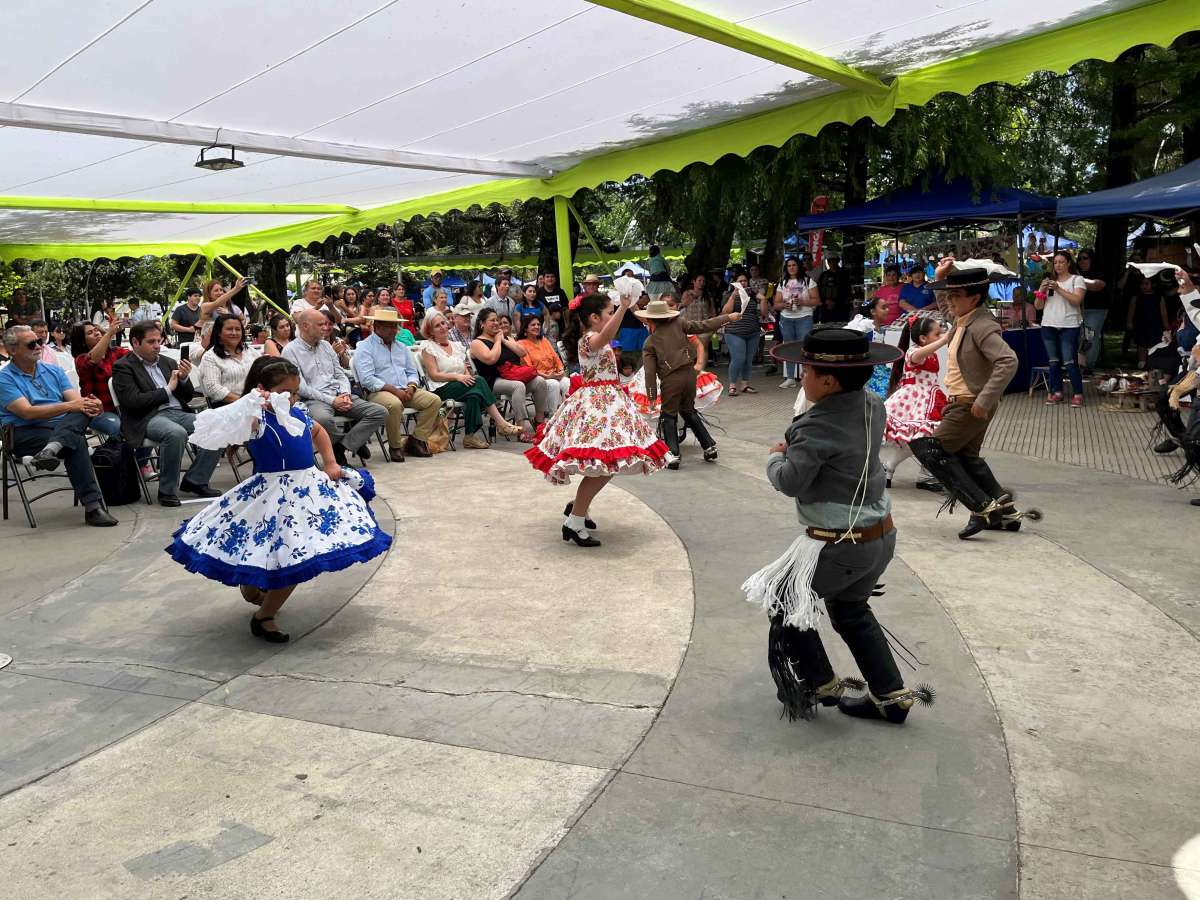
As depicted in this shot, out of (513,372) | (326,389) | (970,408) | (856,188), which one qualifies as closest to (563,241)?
(513,372)

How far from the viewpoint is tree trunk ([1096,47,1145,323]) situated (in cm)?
1478

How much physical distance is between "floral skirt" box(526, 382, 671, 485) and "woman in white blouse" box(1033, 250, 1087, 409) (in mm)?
7123

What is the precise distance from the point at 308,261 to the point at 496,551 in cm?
4275

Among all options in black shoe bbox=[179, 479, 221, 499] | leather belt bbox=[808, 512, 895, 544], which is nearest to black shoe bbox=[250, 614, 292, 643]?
leather belt bbox=[808, 512, 895, 544]

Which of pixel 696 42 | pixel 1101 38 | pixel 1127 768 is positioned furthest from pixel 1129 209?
pixel 1127 768

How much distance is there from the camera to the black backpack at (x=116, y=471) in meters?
7.94

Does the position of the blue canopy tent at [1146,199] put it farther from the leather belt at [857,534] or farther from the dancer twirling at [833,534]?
the leather belt at [857,534]

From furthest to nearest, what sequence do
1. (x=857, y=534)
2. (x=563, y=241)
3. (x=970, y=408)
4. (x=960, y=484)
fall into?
(x=563, y=241)
(x=960, y=484)
(x=970, y=408)
(x=857, y=534)

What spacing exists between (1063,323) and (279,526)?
394 inches

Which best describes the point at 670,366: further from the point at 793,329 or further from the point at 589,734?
the point at 793,329

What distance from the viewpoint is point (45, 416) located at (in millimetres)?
7434

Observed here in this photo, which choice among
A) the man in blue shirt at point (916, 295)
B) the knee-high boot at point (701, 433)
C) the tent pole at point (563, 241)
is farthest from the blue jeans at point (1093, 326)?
the knee-high boot at point (701, 433)

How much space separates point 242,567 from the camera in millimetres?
4742

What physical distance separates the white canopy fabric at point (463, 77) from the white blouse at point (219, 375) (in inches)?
90.7
